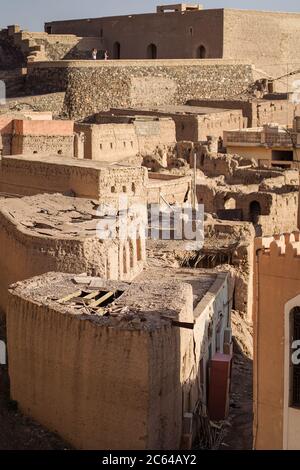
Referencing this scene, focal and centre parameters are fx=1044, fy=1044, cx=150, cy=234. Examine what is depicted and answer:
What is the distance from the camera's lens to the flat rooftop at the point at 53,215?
53.7 ft

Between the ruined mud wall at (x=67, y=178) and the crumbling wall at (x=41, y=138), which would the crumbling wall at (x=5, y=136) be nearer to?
the crumbling wall at (x=41, y=138)

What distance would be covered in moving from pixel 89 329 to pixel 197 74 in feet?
101

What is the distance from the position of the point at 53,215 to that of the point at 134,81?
22169 millimetres

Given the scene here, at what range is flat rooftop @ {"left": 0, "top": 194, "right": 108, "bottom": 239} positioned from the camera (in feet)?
53.7

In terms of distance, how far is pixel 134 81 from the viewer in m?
39.6

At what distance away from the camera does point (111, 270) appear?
1567 cm

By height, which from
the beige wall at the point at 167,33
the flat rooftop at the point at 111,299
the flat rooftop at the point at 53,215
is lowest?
the flat rooftop at the point at 111,299

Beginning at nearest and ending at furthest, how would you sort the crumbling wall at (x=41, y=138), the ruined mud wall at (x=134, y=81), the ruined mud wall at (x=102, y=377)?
the ruined mud wall at (x=102, y=377), the crumbling wall at (x=41, y=138), the ruined mud wall at (x=134, y=81)

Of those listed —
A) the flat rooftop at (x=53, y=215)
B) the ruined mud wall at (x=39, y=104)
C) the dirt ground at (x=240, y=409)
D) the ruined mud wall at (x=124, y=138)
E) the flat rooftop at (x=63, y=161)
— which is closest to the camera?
the dirt ground at (x=240, y=409)

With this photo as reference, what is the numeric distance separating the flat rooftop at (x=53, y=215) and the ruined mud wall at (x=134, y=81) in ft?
55.1

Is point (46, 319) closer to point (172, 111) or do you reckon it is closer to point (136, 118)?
point (136, 118)

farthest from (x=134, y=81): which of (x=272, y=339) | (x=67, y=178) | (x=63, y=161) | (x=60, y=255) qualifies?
(x=272, y=339)

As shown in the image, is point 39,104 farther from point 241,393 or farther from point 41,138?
point 241,393

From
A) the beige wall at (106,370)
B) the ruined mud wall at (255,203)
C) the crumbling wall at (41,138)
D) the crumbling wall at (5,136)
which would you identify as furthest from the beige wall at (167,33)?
the beige wall at (106,370)
